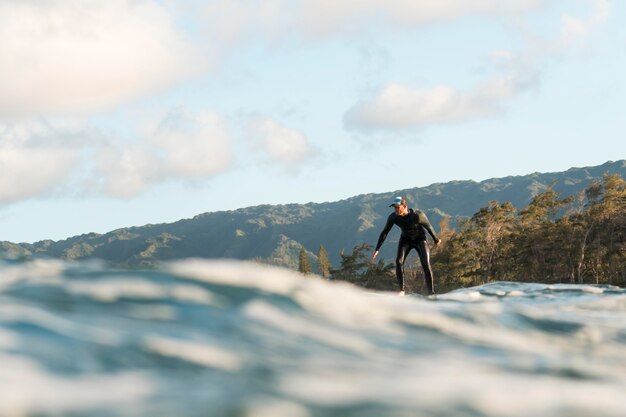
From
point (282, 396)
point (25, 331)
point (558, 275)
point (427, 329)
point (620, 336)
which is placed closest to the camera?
point (282, 396)

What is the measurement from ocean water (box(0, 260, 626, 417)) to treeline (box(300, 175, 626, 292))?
148 ft

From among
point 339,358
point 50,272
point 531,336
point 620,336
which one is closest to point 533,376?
point 339,358

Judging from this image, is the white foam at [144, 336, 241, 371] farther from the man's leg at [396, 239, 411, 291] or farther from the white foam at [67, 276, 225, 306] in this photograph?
the man's leg at [396, 239, 411, 291]

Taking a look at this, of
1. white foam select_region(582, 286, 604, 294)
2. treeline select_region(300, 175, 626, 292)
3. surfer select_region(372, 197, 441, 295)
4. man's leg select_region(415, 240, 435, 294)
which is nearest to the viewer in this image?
white foam select_region(582, 286, 604, 294)

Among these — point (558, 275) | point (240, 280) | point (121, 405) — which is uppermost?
point (240, 280)

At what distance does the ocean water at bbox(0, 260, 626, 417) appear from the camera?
181 inches

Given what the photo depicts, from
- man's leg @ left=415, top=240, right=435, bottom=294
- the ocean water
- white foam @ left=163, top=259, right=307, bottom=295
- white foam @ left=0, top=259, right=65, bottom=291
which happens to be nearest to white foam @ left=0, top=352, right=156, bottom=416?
the ocean water

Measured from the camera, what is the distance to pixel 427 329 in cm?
753

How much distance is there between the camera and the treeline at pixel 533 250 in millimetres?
58219

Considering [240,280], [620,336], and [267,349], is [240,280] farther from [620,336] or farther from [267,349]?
[620,336]

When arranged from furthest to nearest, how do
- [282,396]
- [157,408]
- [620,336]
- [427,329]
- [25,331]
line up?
[620,336] → [427,329] → [25,331] → [282,396] → [157,408]

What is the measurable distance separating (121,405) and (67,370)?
78 centimetres

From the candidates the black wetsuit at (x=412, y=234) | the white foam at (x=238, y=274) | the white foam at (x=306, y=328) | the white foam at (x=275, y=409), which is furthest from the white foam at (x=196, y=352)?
the black wetsuit at (x=412, y=234)

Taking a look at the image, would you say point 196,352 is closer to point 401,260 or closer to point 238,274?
point 238,274
